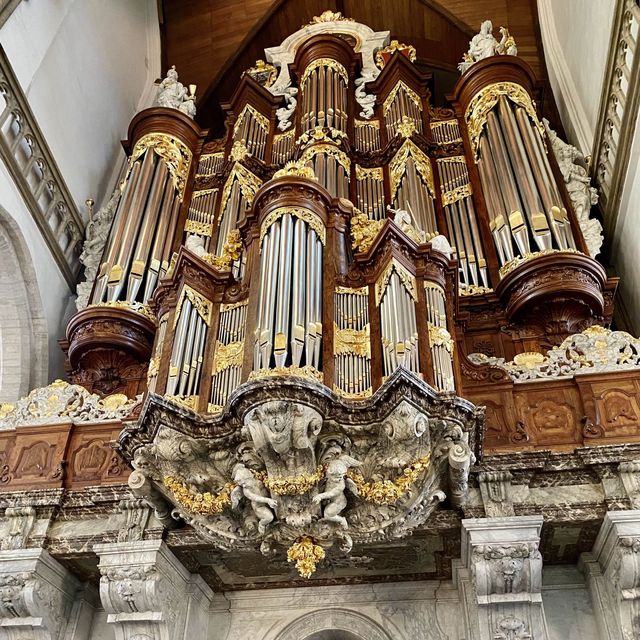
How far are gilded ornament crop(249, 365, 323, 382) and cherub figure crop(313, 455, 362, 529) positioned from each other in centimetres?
62

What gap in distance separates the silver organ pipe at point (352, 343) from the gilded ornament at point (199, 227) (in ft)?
12.8

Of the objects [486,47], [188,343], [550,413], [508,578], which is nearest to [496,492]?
[508,578]

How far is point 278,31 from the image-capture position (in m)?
14.6

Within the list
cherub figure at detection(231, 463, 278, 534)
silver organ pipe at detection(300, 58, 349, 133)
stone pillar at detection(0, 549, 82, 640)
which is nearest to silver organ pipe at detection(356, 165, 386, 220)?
silver organ pipe at detection(300, 58, 349, 133)

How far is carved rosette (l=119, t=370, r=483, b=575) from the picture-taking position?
554cm

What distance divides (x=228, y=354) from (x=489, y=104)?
6245mm

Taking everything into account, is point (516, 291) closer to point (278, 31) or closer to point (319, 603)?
point (319, 603)

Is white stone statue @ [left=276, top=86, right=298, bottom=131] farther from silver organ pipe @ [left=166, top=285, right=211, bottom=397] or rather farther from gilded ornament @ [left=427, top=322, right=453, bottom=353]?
gilded ornament @ [left=427, top=322, right=453, bottom=353]

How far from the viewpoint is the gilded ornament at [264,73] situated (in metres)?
12.9

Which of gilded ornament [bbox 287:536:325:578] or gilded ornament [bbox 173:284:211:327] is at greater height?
gilded ornament [bbox 173:284:211:327]

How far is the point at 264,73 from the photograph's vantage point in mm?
12984

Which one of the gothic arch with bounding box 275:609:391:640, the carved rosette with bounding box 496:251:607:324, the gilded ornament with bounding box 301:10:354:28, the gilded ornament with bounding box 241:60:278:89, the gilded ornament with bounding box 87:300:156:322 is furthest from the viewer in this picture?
the gilded ornament with bounding box 301:10:354:28

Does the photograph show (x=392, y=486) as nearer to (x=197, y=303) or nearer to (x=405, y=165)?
(x=197, y=303)

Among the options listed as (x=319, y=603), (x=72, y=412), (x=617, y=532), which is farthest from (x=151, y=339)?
(x=617, y=532)
